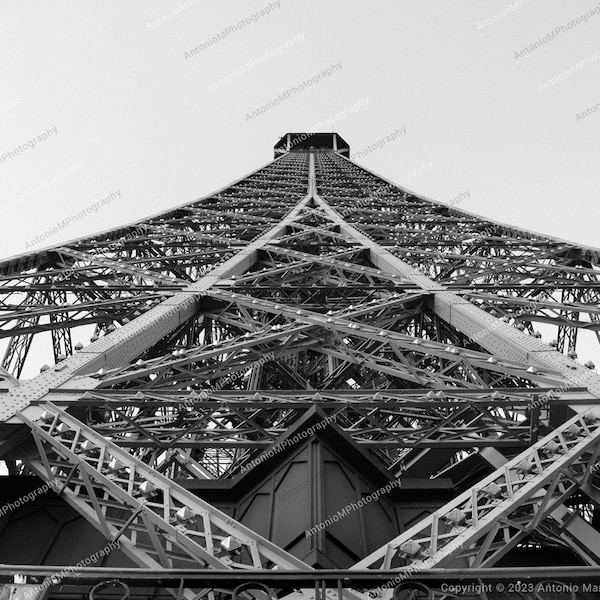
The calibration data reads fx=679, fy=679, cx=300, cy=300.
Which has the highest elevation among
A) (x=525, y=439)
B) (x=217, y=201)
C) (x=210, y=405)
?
(x=217, y=201)

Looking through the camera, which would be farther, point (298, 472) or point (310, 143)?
point (310, 143)

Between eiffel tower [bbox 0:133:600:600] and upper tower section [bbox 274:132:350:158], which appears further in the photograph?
upper tower section [bbox 274:132:350:158]

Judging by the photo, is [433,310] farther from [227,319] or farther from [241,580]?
[241,580]

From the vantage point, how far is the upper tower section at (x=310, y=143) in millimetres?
58750

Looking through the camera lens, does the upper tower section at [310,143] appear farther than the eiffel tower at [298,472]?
Yes

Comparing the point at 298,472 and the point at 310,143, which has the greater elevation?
the point at 310,143

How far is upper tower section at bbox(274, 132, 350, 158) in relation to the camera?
58.8 m

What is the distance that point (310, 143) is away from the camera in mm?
60031

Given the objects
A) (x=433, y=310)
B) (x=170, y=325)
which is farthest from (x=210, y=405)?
(x=433, y=310)

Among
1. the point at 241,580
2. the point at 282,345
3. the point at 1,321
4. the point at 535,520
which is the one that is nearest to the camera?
the point at 241,580

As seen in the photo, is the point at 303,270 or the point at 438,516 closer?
the point at 438,516

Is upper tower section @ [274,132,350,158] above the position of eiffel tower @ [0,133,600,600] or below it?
above

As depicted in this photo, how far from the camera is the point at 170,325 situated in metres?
10.1

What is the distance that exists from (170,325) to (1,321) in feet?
7.88
